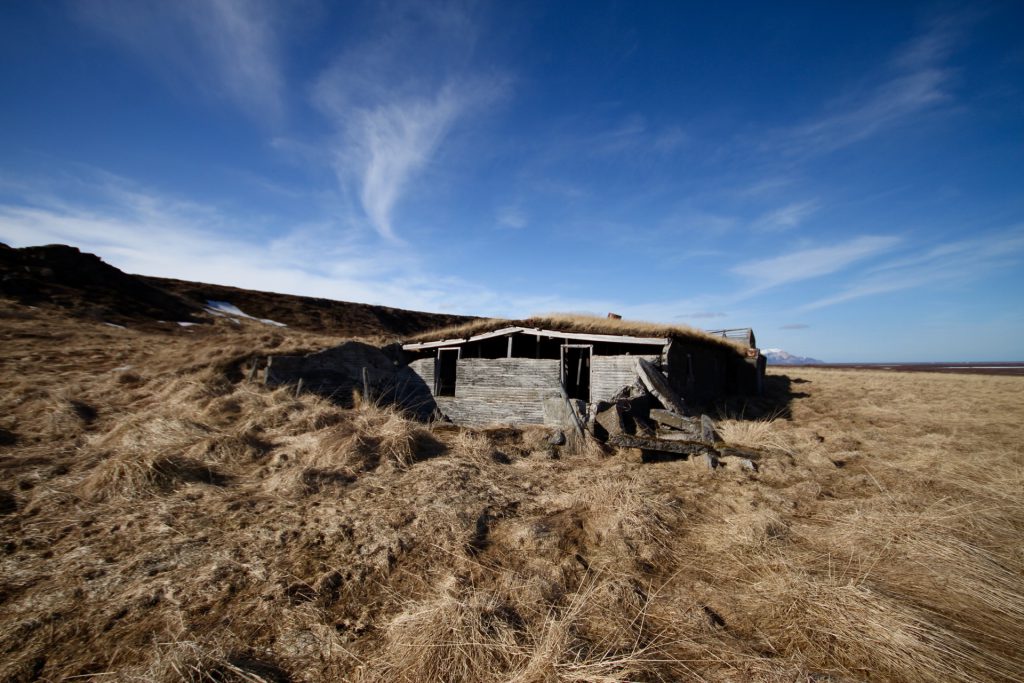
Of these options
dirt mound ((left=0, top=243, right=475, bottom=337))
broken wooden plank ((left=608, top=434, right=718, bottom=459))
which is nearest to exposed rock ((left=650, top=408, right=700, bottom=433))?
broken wooden plank ((left=608, top=434, right=718, bottom=459))

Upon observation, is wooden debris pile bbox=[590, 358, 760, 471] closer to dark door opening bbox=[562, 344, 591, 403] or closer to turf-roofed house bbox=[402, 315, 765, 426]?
turf-roofed house bbox=[402, 315, 765, 426]

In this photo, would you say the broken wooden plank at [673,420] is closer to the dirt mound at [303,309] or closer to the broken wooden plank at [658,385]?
the broken wooden plank at [658,385]

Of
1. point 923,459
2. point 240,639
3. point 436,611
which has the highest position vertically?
point 923,459

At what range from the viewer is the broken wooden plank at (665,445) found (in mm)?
7801

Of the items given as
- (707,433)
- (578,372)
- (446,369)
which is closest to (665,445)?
(707,433)

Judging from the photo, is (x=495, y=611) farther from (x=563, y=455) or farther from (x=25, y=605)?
A: (x=563, y=455)

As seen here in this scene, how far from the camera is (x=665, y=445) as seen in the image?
7895mm

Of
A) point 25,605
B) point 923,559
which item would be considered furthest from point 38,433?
point 923,559

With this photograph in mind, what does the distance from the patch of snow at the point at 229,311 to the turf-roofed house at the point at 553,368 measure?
741 inches

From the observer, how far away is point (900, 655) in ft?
9.66

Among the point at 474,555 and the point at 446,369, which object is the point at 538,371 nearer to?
the point at 446,369

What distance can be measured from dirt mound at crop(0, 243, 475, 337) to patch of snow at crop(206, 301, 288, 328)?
0.39 meters

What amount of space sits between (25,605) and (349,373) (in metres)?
9.01

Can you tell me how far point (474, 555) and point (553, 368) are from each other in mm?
6682
